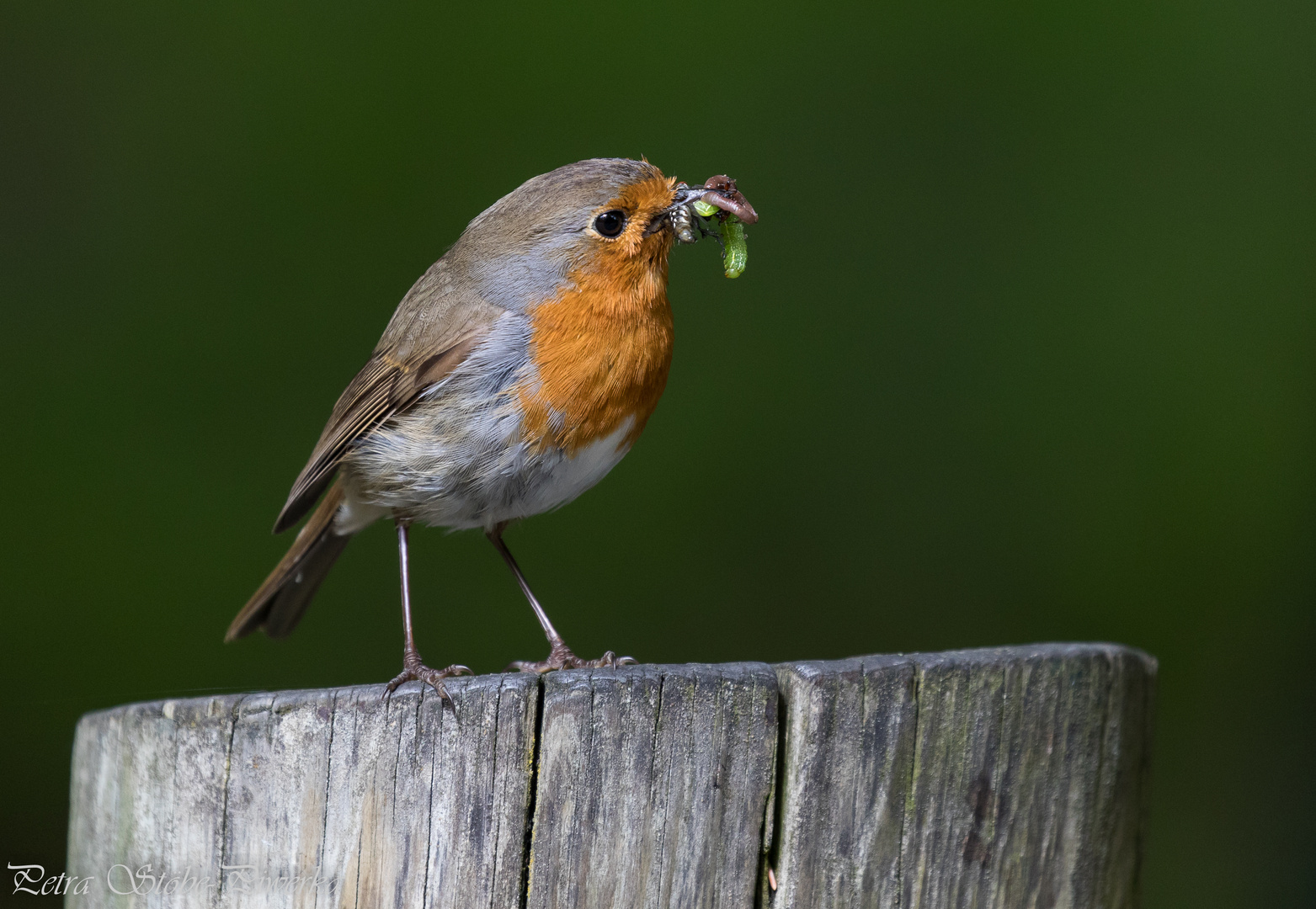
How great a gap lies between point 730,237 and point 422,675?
139 centimetres

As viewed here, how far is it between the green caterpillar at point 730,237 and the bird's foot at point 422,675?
1174 millimetres

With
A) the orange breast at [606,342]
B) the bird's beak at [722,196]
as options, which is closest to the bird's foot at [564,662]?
the orange breast at [606,342]

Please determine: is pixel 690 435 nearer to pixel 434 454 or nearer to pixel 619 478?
pixel 619 478

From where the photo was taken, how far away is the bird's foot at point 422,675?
2104 mm

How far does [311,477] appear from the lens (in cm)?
337

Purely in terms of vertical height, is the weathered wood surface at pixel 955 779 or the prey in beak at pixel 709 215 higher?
the prey in beak at pixel 709 215

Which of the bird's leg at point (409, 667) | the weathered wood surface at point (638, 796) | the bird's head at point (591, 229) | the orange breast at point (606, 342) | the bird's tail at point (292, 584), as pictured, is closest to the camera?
the weathered wood surface at point (638, 796)

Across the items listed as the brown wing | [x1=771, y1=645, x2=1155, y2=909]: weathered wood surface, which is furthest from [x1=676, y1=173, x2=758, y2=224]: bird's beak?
[x1=771, y1=645, x2=1155, y2=909]: weathered wood surface

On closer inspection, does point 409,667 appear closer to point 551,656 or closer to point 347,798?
point 551,656

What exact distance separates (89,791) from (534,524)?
118 inches

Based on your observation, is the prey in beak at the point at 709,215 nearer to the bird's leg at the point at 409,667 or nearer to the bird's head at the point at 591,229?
the bird's head at the point at 591,229

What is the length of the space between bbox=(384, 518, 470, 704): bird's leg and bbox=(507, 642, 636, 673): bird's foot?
0.54ft

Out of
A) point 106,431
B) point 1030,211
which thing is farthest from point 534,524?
point 1030,211

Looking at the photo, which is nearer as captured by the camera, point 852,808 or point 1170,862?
point 852,808
